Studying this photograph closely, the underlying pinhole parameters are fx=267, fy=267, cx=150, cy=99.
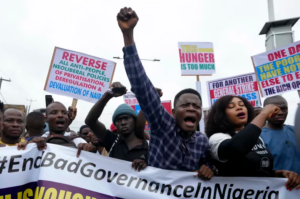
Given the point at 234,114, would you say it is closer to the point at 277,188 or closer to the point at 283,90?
the point at 277,188

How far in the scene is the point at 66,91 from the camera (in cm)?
475

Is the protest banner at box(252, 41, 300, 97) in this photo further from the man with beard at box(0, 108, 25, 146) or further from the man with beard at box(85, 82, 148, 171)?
the man with beard at box(0, 108, 25, 146)

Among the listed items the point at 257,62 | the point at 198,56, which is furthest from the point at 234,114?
the point at 198,56

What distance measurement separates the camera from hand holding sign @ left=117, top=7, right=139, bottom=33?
5.41 ft

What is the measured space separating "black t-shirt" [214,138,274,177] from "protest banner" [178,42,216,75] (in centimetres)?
499

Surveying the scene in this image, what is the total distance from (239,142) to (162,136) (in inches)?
20.4

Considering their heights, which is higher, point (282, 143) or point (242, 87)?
point (242, 87)

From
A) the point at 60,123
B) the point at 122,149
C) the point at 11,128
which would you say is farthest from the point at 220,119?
the point at 11,128

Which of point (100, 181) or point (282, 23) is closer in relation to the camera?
A: point (100, 181)

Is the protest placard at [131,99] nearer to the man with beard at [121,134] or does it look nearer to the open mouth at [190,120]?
the man with beard at [121,134]


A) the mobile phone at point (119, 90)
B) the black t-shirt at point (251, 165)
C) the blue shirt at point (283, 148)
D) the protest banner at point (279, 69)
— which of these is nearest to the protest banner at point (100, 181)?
the black t-shirt at point (251, 165)

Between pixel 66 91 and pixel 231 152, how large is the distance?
3.62 meters

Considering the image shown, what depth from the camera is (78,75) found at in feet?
16.2

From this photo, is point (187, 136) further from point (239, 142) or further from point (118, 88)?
point (118, 88)
